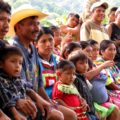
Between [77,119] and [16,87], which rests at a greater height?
[16,87]

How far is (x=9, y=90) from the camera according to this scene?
7.95ft

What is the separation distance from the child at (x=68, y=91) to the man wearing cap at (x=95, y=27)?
176 cm

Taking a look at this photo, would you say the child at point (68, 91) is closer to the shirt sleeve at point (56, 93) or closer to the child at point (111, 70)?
the shirt sleeve at point (56, 93)

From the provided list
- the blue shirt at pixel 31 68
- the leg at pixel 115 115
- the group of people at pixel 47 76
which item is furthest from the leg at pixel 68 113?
the leg at pixel 115 115

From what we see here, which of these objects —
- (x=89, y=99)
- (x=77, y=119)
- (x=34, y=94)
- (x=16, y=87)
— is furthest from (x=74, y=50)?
(x=16, y=87)

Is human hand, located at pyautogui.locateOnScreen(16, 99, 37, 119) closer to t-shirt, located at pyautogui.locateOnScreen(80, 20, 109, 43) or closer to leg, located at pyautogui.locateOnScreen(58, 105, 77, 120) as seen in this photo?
leg, located at pyautogui.locateOnScreen(58, 105, 77, 120)

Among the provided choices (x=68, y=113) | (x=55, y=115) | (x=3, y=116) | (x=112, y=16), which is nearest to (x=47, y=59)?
(x=68, y=113)

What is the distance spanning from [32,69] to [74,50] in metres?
0.97

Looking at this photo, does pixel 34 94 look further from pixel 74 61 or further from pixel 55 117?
pixel 74 61

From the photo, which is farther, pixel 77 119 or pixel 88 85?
pixel 88 85

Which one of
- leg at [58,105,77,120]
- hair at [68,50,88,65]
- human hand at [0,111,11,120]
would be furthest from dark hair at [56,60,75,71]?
human hand at [0,111,11,120]

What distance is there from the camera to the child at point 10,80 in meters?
2.39

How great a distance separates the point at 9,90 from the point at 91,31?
9.05 feet

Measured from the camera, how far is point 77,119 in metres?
3.23
